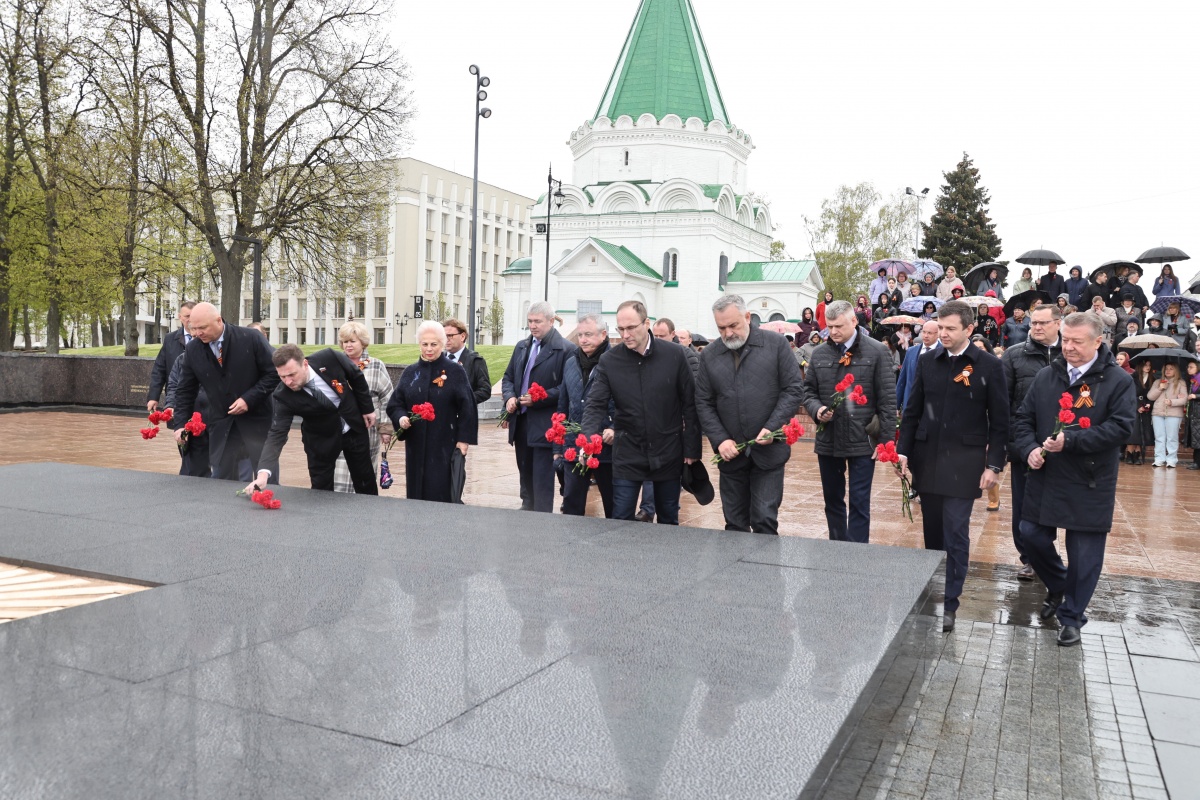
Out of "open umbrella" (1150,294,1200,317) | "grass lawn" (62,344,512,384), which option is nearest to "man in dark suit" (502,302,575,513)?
"open umbrella" (1150,294,1200,317)

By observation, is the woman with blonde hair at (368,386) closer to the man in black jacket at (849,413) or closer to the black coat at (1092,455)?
the man in black jacket at (849,413)

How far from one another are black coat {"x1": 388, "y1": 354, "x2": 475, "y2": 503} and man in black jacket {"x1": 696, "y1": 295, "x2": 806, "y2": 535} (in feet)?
7.40

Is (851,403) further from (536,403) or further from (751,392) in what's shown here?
(536,403)

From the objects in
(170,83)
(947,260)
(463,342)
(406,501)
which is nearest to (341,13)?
(170,83)

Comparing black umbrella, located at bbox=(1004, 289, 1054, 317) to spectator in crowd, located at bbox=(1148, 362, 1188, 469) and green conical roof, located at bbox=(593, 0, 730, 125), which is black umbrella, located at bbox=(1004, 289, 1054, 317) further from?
green conical roof, located at bbox=(593, 0, 730, 125)

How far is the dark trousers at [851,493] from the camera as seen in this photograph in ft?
23.3

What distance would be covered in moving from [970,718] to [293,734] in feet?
10.3

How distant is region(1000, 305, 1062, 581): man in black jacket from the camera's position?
716cm

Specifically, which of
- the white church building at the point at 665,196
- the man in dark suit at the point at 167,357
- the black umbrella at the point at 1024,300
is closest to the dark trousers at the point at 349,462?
the man in dark suit at the point at 167,357

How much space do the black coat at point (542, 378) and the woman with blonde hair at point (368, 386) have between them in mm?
1113

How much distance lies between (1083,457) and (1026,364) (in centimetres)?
206

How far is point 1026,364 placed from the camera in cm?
759

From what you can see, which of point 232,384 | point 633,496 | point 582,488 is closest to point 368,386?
point 232,384

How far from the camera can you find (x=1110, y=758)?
3.99 m
